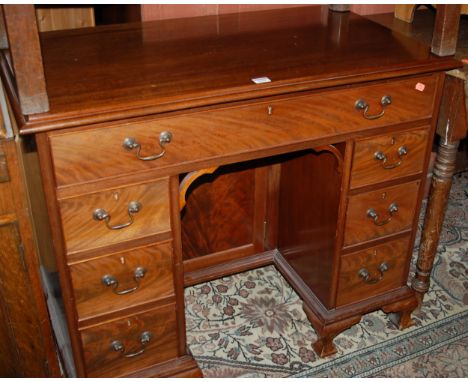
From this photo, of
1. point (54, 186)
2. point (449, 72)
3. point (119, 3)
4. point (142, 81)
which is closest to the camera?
A: point (54, 186)

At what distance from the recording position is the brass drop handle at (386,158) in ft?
6.42

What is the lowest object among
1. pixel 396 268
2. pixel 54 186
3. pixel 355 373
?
pixel 355 373

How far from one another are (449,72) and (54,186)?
126 cm

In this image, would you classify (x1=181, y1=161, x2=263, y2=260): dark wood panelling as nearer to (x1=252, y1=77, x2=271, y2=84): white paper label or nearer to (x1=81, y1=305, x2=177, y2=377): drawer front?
(x1=81, y1=305, x2=177, y2=377): drawer front

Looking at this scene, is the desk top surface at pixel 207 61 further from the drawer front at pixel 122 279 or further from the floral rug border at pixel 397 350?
the floral rug border at pixel 397 350

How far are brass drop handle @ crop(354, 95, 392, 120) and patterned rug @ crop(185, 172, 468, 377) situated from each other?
0.93m

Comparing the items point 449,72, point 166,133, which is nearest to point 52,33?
point 166,133

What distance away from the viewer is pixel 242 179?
2.41 m

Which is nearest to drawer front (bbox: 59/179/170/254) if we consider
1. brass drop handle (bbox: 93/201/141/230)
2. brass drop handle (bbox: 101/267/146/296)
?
brass drop handle (bbox: 93/201/141/230)

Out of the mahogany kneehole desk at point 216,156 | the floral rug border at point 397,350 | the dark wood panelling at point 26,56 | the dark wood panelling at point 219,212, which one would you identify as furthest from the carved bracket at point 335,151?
the dark wood panelling at point 26,56

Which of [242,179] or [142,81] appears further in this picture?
[242,179]

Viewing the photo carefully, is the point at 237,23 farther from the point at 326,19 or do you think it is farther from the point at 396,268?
the point at 396,268

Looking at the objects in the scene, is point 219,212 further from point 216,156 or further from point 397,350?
point 397,350

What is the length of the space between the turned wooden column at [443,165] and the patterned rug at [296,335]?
0.57 ft
